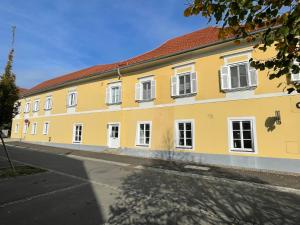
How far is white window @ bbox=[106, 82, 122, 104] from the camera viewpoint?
16.2m

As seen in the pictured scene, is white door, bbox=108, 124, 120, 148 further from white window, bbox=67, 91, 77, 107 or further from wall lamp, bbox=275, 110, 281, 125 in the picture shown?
wall lamp, bbox=275, 110, 281, 125

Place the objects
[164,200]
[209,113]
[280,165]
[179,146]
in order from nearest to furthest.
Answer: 1. [164,200]
2. [280,165]
3. [209,113]
4. [179,146]

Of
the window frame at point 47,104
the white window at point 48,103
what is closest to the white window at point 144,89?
the window frame at point 47,104

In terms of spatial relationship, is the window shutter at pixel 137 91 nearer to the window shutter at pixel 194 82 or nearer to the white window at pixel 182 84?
the white window at pixel 182 84

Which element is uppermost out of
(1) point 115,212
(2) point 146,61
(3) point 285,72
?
(2) point 146,61

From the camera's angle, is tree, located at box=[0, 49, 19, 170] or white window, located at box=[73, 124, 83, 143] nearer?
tree, located at box=[0, 49, 19, 170]

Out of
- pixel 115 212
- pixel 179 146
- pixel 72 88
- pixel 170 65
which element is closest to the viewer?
pixel 115 212

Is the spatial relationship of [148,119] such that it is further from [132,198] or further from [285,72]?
[285,72]

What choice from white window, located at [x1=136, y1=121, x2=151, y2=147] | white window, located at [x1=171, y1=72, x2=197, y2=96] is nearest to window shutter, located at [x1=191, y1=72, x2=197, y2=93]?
white window, located at [x1=171, y1=72, x2=197, y2=96]

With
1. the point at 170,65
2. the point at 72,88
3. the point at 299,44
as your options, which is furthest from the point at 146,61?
the point at 299,44

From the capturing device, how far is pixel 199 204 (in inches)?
214

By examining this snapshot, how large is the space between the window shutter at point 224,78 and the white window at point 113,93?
796 centimetres

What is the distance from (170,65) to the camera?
1339cm

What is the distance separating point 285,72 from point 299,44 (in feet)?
1.18
